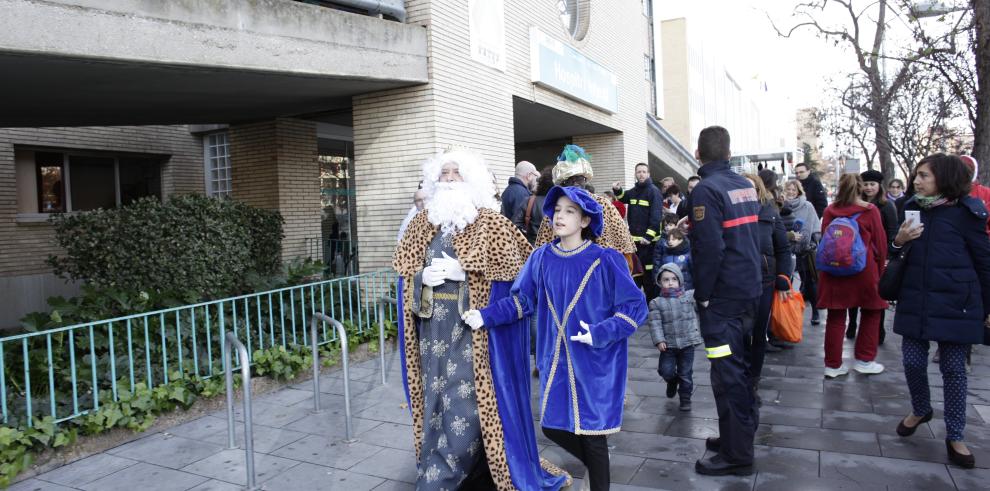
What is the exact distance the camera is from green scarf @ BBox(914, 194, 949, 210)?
13.5 feet

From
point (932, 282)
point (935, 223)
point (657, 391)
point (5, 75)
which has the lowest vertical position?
point (657, 391)

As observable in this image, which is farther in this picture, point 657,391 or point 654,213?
point 654,213

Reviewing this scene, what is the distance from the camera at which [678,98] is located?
4891cm

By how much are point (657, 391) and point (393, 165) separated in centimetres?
480

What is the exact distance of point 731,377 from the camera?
3.94m

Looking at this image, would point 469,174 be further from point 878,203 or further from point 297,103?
point 297,103

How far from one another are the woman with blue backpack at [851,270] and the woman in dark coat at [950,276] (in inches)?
62.2

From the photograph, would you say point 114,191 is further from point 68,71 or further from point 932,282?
point 932,282

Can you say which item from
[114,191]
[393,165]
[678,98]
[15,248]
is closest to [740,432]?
[393,165]

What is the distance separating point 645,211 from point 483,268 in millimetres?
5884

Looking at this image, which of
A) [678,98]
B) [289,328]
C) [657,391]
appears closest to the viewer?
[657,391]

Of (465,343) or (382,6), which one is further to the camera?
(382,6)

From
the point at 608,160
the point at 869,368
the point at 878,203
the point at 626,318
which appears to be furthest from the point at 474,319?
the point at 608,160

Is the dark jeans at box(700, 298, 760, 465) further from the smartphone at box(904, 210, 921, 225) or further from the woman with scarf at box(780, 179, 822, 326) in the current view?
the woman with scarf at box(780, 179, 822, 326)
